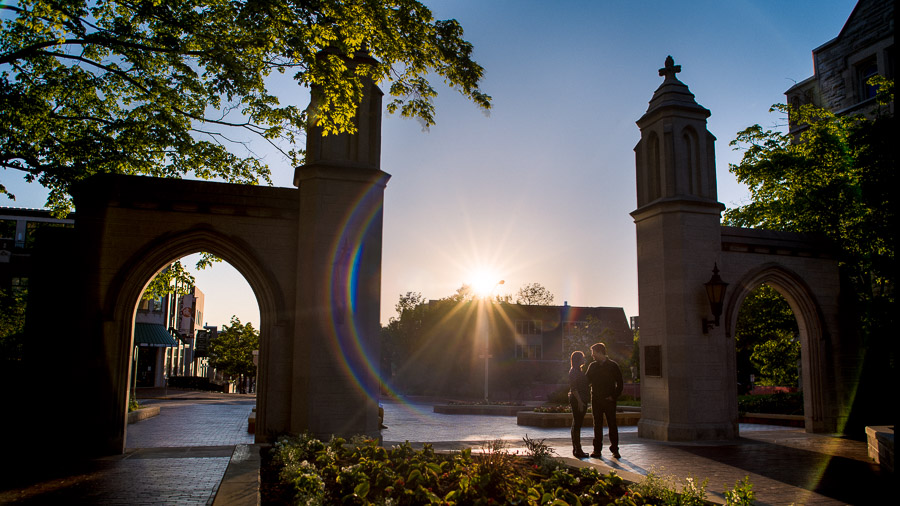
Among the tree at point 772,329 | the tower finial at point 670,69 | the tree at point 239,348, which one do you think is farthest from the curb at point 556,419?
the tree at point 239,348

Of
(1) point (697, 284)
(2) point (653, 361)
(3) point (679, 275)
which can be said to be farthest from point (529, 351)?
(3) point (679, 275)

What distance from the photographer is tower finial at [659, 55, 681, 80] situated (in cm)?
1468

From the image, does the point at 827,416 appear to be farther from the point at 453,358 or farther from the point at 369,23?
the point at 453,358

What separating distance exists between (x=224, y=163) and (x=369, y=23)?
7442mm

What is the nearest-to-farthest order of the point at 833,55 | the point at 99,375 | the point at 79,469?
the point at 79,469 → the point at 99,375 → the point at 833,55

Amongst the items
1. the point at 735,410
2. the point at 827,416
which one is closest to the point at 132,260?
the point at 735,410

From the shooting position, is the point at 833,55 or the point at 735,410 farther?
the point at 833,55

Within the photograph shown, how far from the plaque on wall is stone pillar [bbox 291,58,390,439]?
6.38m

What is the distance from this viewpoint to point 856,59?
2964cm

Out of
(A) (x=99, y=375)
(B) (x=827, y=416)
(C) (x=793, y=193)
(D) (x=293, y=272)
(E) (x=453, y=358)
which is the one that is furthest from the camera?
(E) (x=453, y=358)

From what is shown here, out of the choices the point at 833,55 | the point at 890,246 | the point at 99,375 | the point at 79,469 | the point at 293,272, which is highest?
the point at 833,55

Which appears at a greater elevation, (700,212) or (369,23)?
(369,23)

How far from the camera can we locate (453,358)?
53.2 m

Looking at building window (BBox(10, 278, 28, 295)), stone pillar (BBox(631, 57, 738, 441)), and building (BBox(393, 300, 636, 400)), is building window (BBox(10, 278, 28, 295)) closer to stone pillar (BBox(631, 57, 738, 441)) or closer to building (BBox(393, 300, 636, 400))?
building (BBox(393, 300, 636, 400))
